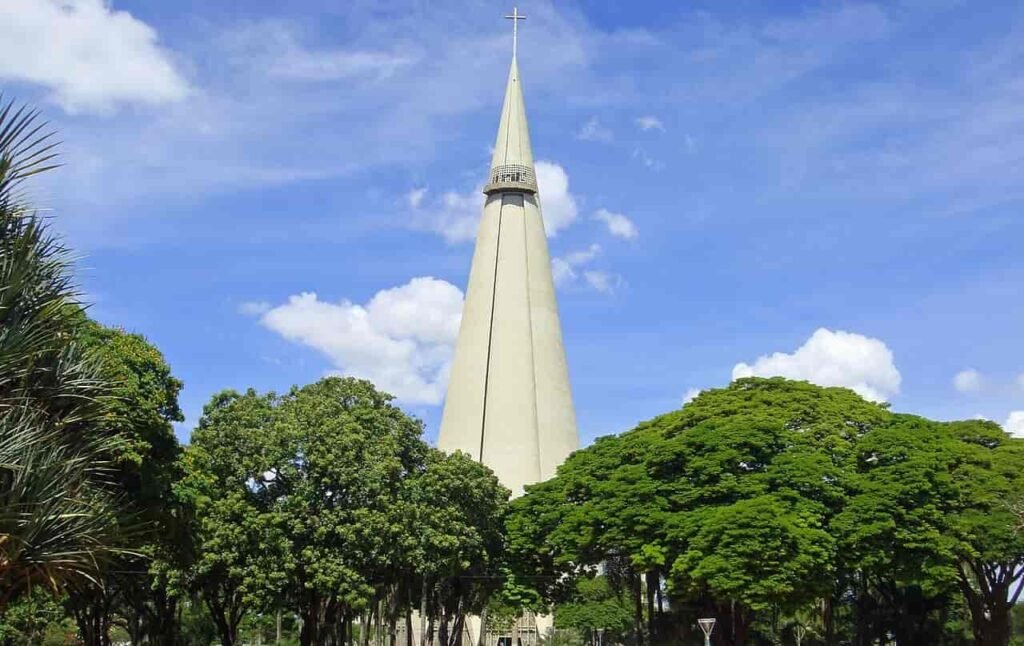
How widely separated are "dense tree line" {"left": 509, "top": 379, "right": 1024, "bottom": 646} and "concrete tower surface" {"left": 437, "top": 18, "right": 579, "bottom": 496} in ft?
62.9

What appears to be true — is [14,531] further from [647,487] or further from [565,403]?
[565,403]

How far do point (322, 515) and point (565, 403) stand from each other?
35.1 metres

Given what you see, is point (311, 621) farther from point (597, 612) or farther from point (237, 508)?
point (597, 612)

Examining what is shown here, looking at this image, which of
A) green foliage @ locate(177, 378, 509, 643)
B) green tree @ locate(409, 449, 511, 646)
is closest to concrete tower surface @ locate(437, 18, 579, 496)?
green tree @ locate(409, 449, 511, 646)

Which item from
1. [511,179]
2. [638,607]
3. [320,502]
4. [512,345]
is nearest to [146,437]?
[320,502]

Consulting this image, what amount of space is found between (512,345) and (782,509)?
32.9 metres

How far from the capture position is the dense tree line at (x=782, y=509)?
34812mm

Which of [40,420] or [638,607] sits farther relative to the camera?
[638,607]

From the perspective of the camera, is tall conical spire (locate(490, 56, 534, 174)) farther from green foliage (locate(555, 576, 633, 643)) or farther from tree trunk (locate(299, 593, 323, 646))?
tree trunk (locate(299, 593, 323, 646))

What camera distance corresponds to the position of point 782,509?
34875 mm

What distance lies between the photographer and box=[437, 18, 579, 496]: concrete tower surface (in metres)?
64.2

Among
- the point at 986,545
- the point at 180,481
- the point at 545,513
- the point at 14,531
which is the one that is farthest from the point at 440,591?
the point at 14,531

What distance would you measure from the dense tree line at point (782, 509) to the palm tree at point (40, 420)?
2305 cm

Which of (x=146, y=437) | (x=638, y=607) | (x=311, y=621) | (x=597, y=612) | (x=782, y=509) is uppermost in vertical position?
(x=146, y=437)
